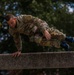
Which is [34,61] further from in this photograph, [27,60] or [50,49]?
[50,49]

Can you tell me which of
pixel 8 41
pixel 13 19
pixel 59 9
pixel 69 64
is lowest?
pixel 8 41

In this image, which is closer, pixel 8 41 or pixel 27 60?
pixel 27 60

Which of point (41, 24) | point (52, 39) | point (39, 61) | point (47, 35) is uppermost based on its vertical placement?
point (41, 24)

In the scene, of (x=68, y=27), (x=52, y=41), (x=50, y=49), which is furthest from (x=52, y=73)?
(x=68, y=27)

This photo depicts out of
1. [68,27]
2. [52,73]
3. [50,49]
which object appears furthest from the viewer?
[68,27]

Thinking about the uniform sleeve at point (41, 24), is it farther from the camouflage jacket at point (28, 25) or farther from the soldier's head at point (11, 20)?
the soldier's head at point (11, 20)

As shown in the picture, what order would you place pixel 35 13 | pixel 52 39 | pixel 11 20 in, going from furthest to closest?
pixel 35 13
pixel 52 39
pixel 11 20

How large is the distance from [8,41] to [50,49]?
8.32ft

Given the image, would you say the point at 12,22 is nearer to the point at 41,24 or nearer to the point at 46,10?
the point at 41,24

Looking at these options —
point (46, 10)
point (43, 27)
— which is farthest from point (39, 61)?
point (46, 10)

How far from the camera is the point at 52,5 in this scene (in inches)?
543

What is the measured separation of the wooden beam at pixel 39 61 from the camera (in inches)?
247

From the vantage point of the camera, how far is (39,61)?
635 cm

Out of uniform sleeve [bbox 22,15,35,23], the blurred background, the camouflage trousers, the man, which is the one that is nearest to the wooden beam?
the man
